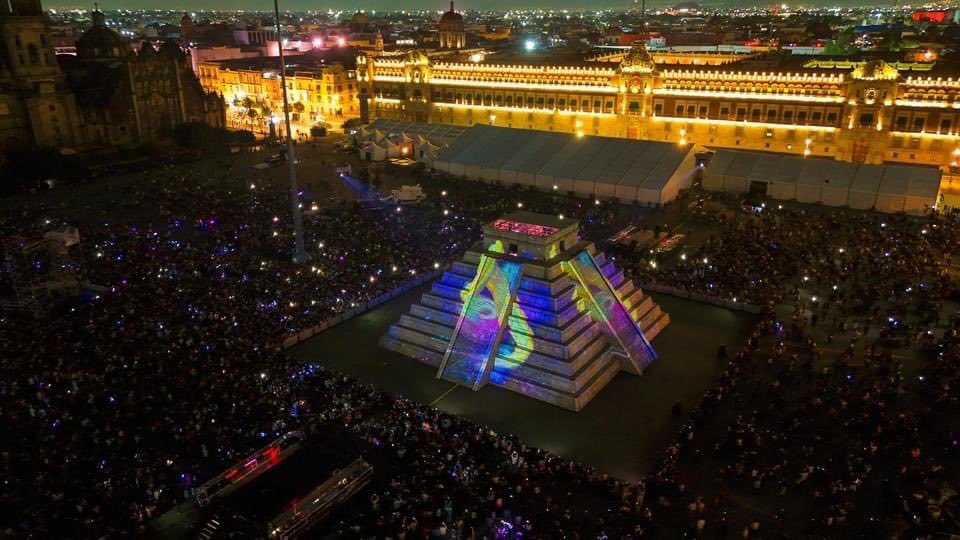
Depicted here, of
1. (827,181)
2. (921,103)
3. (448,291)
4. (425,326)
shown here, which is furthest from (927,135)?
(425,326)

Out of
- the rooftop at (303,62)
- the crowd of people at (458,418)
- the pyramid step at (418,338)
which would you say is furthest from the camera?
the rooftop at (303,62)

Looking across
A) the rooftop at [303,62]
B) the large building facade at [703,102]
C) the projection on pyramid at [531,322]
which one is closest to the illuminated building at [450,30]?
the rooftop at [303,62]

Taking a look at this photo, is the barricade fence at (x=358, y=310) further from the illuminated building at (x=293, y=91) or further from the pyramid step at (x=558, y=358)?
the illuminated building at (x=293, y=91)

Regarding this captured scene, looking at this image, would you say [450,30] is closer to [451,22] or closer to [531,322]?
[451,22]

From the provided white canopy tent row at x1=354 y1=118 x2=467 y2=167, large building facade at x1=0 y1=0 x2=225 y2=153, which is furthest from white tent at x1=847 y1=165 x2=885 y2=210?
large building facade at x1=0 y1=0 x2=225 y2=153

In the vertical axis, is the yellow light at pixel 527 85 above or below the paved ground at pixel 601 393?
above

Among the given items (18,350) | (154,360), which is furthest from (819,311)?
(18,350)

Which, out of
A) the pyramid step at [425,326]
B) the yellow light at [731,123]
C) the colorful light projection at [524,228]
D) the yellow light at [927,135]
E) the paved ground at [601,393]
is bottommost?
the paved ground at [601,393]
